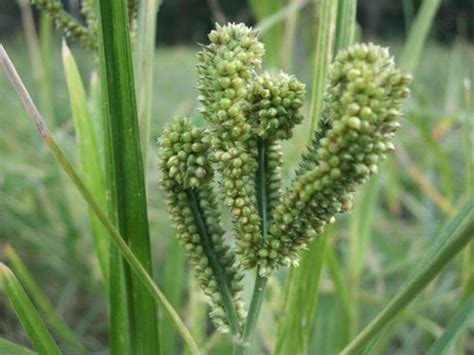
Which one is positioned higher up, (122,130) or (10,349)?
(122,130)

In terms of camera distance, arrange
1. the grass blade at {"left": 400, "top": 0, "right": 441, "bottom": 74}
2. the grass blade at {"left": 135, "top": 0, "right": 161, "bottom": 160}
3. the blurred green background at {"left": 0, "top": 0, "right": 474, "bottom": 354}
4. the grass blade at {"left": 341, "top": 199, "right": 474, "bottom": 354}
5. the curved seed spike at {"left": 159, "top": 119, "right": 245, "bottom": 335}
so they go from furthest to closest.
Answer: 1. the blurred green background at {"left": 0, "top": 0, "right": 474, "bottom": 354}
2. the grass blade at {"left": 400, "top": 0, "right": 441, "bottom": 74}
3. the grass blade at {"left": 135, "top": 0, "right": 161, "bottom": 160}
4. the curved seed spike at {"left": 159, "top": 119, "right": 245, "bottom": 335}
5. the grass blade at {"left": 341, "top": 199, "right": 474, "bottom": 354}

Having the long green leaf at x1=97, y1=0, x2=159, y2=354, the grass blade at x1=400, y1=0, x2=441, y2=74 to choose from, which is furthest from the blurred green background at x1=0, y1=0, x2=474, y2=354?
the long green leaf at x1=97, y1=0, x2=159, y2=354

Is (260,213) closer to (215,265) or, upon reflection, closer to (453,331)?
(215,265)

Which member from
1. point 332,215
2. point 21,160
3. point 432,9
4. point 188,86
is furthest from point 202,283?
point 188,86

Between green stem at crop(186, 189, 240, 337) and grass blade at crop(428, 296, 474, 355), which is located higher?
green stem at crop(186, 189, 240, 337)

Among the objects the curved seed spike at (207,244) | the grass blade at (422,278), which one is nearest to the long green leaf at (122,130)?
the curved seed spike at (207,244)

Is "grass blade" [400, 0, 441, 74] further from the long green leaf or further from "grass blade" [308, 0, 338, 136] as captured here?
the long green leaf

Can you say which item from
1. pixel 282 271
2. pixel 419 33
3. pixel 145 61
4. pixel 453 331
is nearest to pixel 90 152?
pixel 145 61

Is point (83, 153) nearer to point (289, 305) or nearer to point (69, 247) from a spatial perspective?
point (289, 305)
